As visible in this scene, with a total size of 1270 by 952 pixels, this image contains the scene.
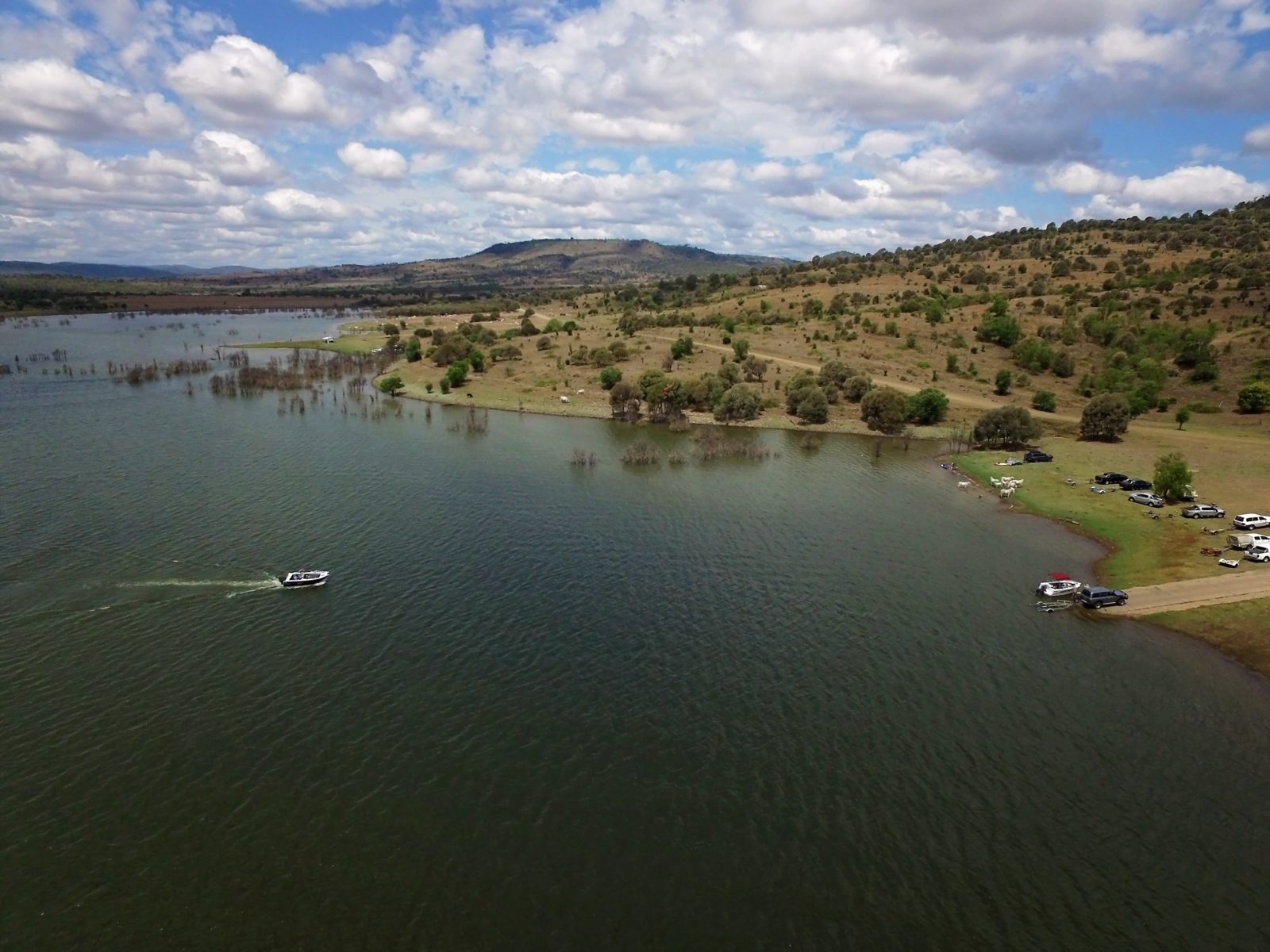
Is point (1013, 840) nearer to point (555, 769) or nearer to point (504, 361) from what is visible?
point (555, 769)

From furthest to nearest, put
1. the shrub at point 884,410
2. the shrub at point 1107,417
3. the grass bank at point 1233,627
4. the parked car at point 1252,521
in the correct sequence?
the shrub at point 884,410
the shrub at point 1107,417
the parked car at point 1252,521
the grass bank at point 1233,627

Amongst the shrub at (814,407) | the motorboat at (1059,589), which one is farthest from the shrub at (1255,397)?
the motorboat at (1059,589)

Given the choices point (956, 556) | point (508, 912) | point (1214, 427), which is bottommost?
point (508, 912)

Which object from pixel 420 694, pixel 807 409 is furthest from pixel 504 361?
pixel 420 694

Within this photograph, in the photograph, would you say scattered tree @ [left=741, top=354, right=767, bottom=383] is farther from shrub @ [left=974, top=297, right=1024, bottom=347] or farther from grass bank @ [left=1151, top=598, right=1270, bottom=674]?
grass bank @ [left=1151, top=598, right=1270, bottom=674]

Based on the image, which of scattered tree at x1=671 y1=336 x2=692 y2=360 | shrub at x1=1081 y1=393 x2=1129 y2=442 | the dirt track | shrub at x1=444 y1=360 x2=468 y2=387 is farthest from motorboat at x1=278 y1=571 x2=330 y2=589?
scattered tree at x1=671 y1=336 x2=692 y2=360

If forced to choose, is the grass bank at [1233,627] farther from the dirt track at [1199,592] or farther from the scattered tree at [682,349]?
the scattered tree at [682,349]
